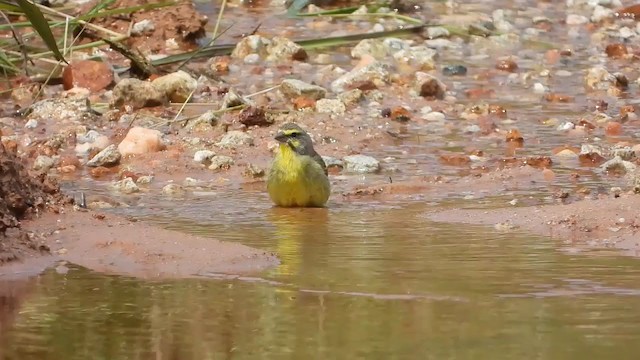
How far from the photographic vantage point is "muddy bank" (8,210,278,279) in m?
5.87

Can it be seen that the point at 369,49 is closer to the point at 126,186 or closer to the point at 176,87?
the point at 176,87

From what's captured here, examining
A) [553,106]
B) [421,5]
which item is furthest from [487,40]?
[553,106]

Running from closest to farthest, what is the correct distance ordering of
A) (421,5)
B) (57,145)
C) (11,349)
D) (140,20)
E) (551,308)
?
(11,349) → (551,308) → (57,145) → (140,20) → (421,5)

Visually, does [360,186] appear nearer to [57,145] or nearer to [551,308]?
[57,145]

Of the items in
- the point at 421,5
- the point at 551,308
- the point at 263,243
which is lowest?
the point at 421,5

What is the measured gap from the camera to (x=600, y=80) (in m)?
11.8

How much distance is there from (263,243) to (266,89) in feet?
14.8

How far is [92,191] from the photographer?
Result: 844 cm

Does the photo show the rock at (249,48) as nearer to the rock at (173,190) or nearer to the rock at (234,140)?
the rock at (234,140)

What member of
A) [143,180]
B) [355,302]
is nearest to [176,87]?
[143,180]

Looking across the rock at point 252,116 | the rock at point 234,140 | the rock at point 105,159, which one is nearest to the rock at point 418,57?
the rock at point 252,116

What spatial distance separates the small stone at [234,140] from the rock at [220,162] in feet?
1.17

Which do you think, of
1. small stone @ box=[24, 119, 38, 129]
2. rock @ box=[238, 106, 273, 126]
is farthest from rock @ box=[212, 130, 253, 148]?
small stone @ box=[24, 119, 38, 129]

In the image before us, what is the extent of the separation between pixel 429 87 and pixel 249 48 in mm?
1967
